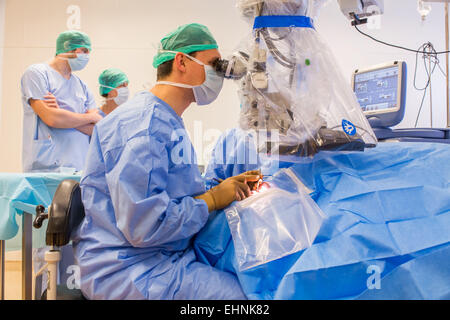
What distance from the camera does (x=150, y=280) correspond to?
0.74 meters

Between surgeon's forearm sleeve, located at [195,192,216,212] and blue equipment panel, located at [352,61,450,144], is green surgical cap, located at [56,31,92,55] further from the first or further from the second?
blue equipment panel, located at [352,61,450,144]

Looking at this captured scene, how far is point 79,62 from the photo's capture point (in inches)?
52.2

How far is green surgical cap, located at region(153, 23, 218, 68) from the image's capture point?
0.95 meters

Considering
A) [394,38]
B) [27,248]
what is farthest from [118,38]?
[394,38]

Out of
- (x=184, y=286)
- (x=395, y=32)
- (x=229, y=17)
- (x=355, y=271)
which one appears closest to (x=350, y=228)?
(x=355, y=271)

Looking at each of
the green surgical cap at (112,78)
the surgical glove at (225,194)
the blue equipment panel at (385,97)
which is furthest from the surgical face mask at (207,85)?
the blue equipment panel at (385,97)

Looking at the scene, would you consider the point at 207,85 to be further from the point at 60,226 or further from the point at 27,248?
the point at 27,248

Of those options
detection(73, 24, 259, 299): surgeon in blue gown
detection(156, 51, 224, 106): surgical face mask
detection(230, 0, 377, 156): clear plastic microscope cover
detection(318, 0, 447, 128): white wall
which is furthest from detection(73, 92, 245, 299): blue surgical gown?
detection(318, 0, 447, 128): white wall

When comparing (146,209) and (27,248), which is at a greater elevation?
(146,209)

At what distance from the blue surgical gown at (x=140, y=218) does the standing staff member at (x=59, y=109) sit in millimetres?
575

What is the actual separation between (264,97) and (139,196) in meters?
0.40

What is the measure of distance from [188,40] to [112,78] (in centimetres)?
46

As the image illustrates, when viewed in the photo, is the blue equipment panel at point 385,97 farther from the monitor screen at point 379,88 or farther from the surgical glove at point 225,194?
the surgical glove at point 225,194
